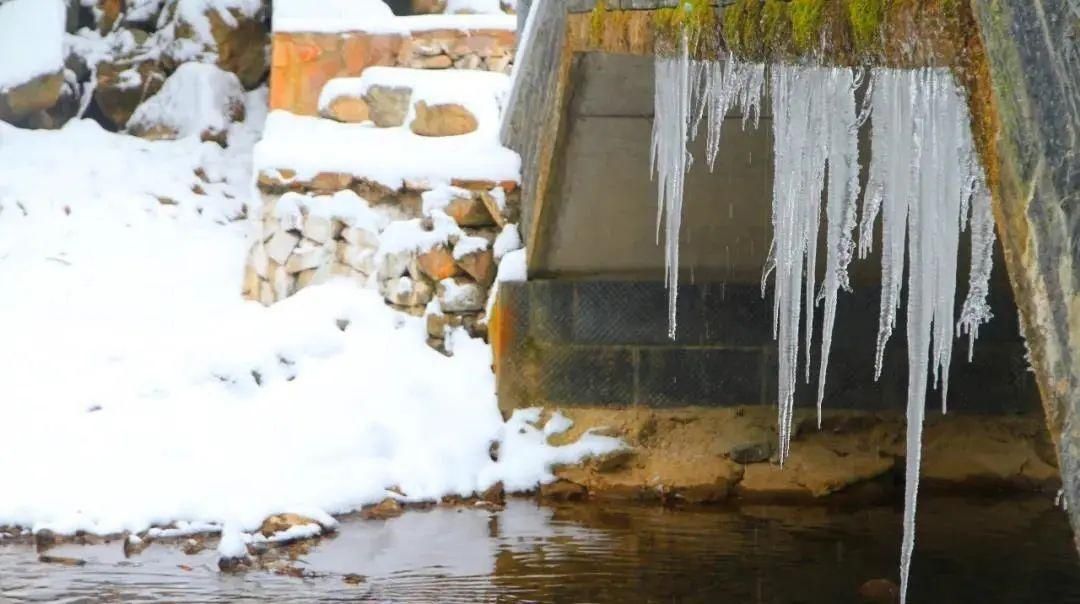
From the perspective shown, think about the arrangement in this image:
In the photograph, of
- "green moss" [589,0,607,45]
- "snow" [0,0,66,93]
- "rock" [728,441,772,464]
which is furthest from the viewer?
"snow" [0,0,66,93]

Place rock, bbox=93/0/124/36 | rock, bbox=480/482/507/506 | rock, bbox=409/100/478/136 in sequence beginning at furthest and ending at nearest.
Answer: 1. rock, bbox=93/0/124/36
2. rock, bbox=409/100/478/136
3. rock, bbox=480/482/507/506

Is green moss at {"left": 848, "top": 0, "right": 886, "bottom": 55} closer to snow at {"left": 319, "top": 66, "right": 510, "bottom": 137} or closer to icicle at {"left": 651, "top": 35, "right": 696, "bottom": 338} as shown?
icicle at {"left": 651, "top": 35, "right": 696, "bottom": 338}

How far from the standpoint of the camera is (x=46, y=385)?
9383 mm

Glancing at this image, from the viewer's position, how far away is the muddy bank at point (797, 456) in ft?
30.8

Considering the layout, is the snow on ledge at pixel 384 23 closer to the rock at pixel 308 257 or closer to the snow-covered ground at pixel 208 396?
the snow-covered ground at pixel 208 396

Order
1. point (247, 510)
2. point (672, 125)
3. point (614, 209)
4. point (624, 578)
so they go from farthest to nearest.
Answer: point (614, 209) → point (247, 510) → point (624, 578) → point (672, 125)

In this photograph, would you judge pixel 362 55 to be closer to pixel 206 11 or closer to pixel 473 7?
pixel 473 7

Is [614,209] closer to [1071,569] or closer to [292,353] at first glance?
[292,353]

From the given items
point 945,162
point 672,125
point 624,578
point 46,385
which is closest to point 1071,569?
point 624,578

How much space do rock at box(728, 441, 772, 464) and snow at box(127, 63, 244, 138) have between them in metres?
6.12

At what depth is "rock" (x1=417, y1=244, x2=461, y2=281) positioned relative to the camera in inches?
392

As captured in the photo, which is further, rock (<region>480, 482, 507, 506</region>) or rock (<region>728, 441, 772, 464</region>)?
rock (<region>728, 441, 772, 464</region>)

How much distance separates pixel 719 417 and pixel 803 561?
2.11 metres

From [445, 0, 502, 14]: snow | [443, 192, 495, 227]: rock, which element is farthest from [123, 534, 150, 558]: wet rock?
[445, 0, 502, 14]: snow
